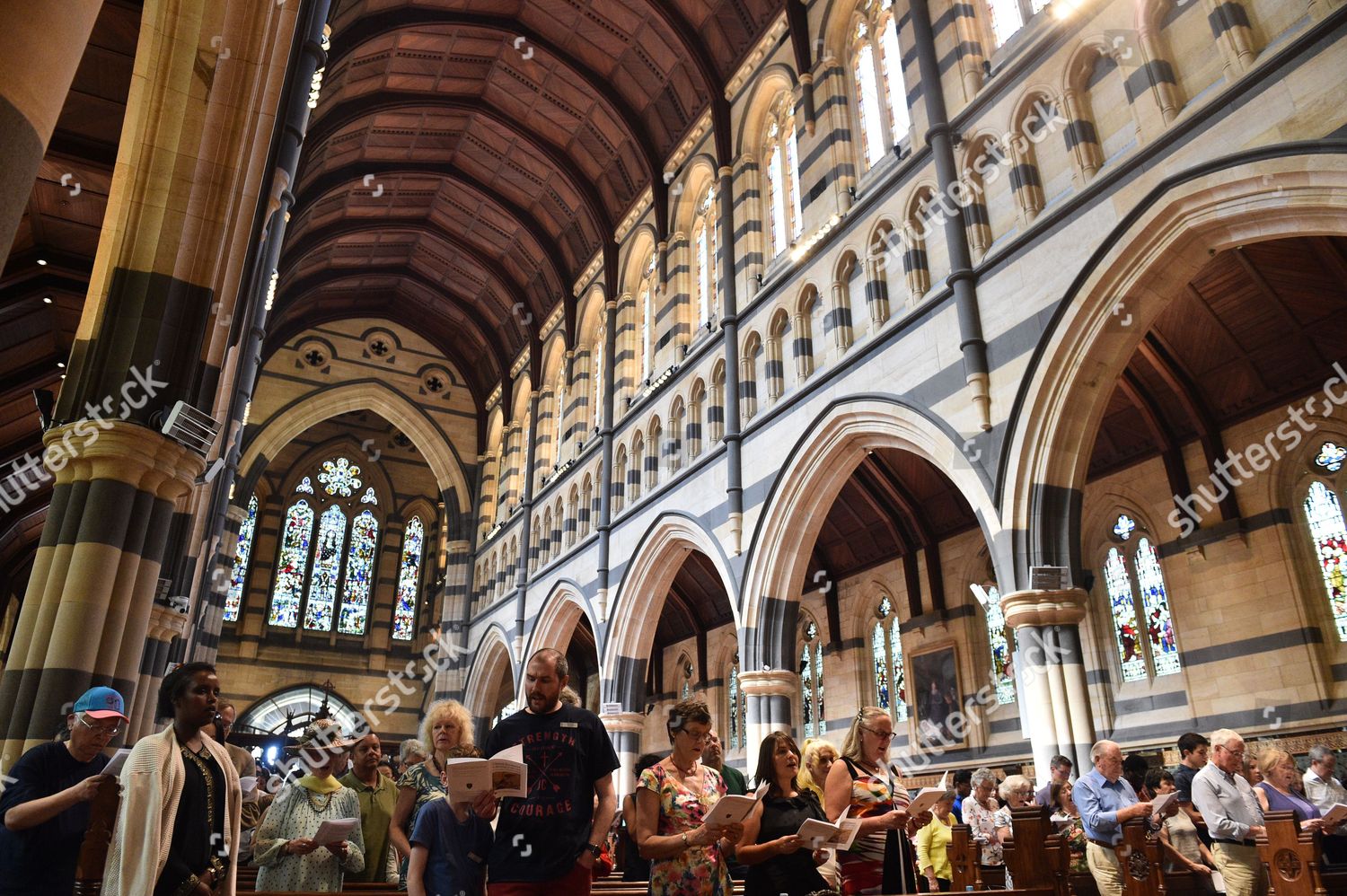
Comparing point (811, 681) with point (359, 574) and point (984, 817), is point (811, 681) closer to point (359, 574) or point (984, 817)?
point (984, 817)

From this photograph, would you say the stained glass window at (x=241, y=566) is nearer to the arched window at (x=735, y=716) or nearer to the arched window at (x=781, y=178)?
the arched window at (x=735, y=716)

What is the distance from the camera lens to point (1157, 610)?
1007 cm

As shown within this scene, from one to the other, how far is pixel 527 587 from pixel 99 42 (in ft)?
43.1

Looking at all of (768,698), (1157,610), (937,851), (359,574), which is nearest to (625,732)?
(768,698)

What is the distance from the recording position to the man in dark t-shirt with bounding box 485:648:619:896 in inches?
109

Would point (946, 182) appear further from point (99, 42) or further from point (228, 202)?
point (99, 42)

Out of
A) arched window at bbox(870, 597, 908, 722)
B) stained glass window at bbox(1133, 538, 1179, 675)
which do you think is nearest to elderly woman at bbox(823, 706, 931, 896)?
stained glass window at bbox(1133, 538, 1179, 675)

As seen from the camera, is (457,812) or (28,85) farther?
(457,812)

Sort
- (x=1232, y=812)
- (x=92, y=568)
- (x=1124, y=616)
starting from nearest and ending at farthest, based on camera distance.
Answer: (x=92, y=568) < (x=1232, y=812) < (x=1124, y=616)

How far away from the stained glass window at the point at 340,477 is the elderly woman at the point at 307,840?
23.4 m

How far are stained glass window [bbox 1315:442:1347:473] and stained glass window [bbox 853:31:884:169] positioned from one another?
5486 millimetres

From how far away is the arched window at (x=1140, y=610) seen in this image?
9914 mm

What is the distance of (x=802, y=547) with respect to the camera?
1053cm

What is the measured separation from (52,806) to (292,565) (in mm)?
23585
